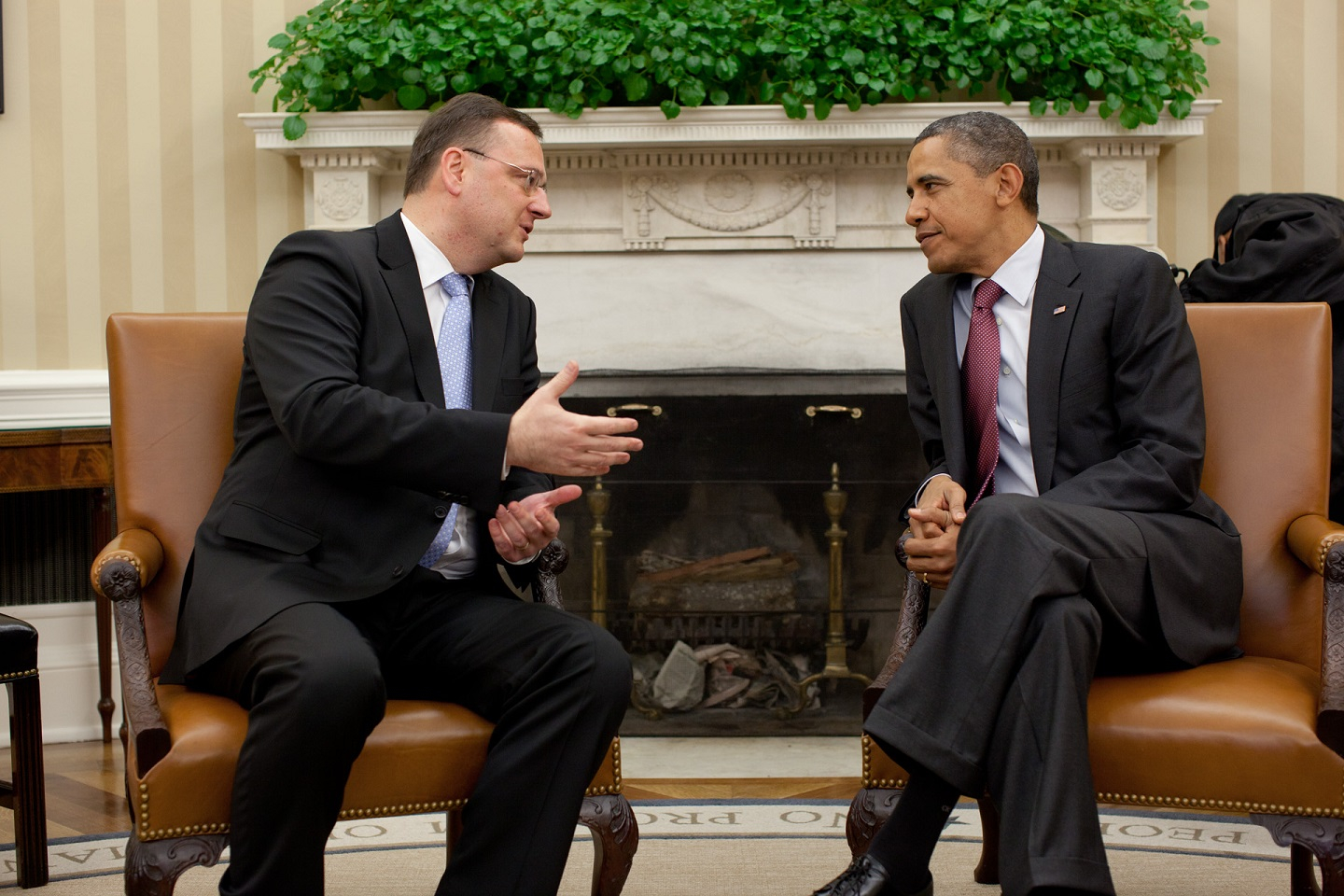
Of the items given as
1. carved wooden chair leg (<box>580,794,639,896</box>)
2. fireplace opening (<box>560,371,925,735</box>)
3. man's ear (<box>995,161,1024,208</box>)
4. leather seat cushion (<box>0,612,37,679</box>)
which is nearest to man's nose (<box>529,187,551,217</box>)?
man's ear (<box>995,161,1024,208</box>)

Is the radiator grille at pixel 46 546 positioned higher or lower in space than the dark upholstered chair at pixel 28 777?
higher

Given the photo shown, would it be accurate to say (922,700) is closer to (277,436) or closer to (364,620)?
(364,620)

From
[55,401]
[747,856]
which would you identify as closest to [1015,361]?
[747,856]

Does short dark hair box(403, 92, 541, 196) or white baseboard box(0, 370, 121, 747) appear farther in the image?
white baseboard box(0, 370, 121, 747)

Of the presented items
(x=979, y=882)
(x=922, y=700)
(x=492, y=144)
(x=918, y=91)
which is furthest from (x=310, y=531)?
(x=918, y=91)

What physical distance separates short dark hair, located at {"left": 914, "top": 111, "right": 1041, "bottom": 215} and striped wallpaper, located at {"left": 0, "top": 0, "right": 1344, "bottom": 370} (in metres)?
1.80

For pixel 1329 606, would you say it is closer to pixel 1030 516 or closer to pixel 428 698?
pixel 1030 516

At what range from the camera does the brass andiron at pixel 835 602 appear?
345cm

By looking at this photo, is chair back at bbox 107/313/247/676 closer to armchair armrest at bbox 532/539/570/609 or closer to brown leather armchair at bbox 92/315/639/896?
brown leather armchair at bbox 92/315/639/896

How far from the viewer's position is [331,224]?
3611mm

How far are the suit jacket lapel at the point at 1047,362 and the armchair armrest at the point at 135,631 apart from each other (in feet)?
4.47

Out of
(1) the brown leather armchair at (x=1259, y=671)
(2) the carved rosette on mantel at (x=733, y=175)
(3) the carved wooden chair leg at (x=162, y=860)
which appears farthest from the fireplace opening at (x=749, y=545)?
(3) the carved wooden chair leg at (x=162, y=860)

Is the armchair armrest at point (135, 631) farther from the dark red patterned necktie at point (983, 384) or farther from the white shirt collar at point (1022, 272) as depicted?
the white shirt collar at point (1022, 272)

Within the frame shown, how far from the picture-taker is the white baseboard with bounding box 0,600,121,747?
339 centimetres
